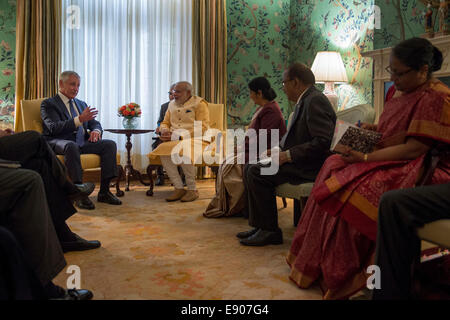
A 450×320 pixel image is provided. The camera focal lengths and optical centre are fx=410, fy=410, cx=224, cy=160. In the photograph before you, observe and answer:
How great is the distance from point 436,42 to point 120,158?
3.76 metres

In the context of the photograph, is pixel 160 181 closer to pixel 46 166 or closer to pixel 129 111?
pixel 129 111

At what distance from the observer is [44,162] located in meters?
2.28

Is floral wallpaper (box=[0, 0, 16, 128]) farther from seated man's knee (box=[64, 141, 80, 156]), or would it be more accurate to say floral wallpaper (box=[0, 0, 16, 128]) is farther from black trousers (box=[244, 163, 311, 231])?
black trousers (box=[244, 163, 311, 231])

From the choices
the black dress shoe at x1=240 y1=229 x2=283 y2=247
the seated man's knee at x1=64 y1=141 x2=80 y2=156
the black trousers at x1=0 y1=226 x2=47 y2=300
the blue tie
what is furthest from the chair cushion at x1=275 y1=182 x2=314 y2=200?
the blue tie

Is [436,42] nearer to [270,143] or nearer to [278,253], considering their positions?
[270,143]

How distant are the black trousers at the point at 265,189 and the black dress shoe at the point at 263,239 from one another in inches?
1.5

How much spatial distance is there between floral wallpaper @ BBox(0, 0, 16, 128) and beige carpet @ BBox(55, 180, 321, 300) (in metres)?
2.09

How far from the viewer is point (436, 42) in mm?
3355

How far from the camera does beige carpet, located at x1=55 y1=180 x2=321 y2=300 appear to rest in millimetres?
1874

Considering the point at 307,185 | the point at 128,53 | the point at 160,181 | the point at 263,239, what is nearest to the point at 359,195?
the point at 307,185

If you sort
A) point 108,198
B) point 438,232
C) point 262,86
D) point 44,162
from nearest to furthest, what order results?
point 438,232
point 44,162
point 262,86
point 108,198

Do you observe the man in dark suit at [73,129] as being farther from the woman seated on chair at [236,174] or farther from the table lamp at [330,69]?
the table lamp at [330,69]

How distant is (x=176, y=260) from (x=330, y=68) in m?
3.09

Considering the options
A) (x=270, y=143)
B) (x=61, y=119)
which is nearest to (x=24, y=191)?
(x=270, y=143)
